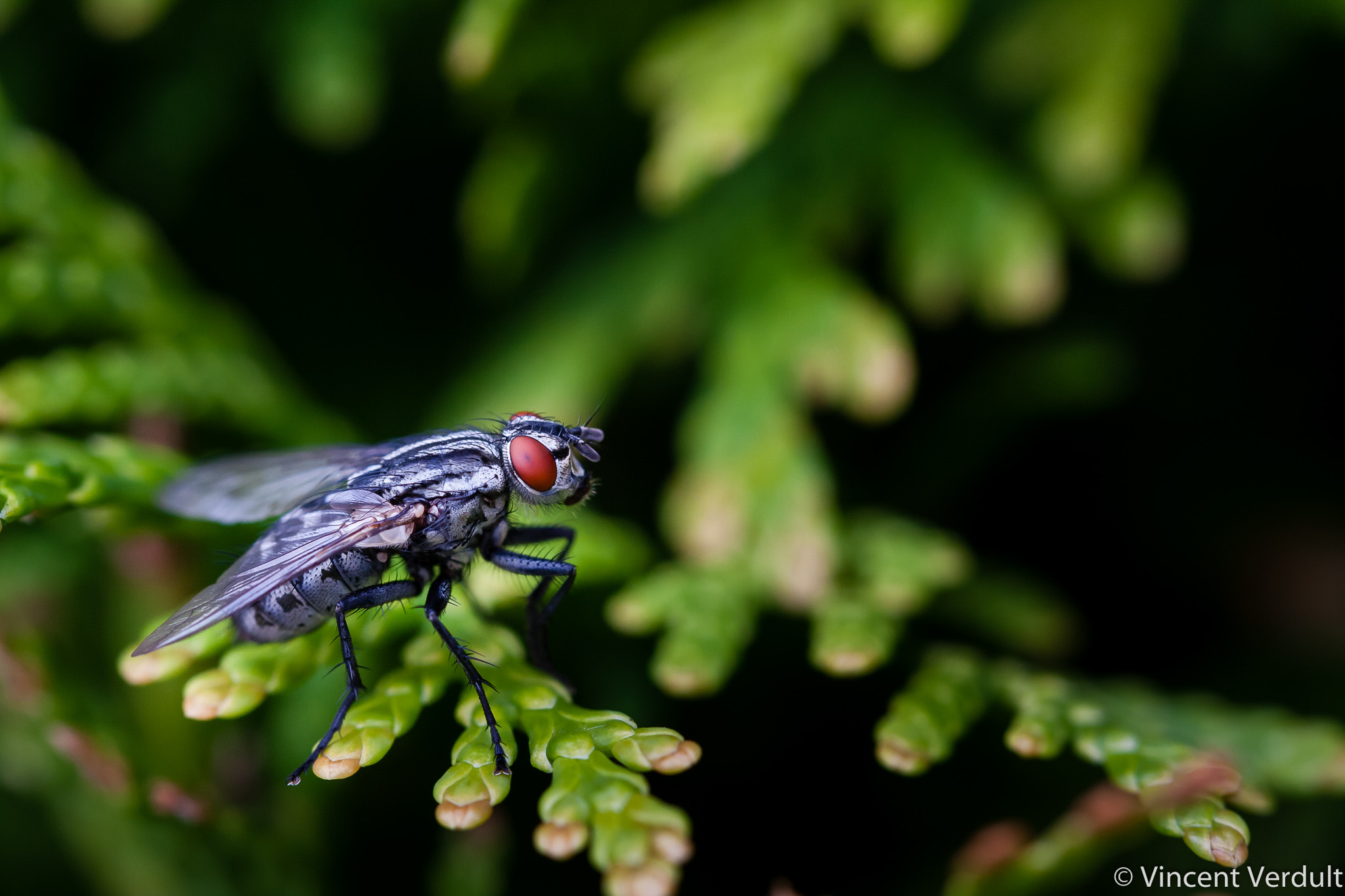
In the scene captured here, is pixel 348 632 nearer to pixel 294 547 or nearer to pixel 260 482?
pixel 294 547

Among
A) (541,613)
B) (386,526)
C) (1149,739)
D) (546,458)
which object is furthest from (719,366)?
(1149,739)

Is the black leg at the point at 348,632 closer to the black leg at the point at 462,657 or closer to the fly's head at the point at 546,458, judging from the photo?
the black leg at the point at 462,657

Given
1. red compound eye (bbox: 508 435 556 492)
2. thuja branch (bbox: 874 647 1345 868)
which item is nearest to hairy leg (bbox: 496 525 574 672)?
red compound eye (bbox: 508 435 556 492)

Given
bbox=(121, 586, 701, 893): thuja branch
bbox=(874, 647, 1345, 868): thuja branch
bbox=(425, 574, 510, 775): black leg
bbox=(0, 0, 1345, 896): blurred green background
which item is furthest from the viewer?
bbox=(0, 0, 1345, 896): blurred green background

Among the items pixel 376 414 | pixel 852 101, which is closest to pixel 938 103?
pixel 852 101

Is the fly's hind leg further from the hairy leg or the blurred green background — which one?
the blurred green background
